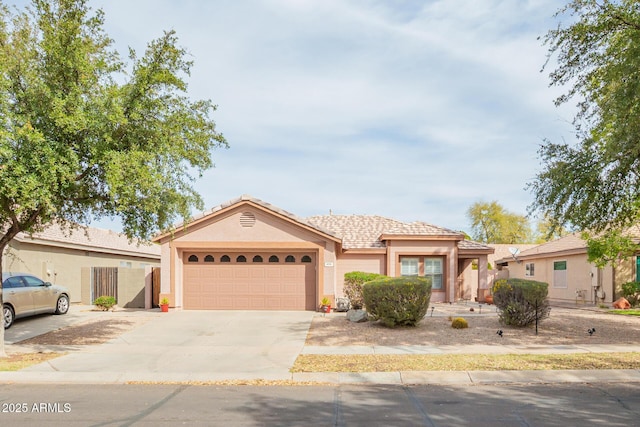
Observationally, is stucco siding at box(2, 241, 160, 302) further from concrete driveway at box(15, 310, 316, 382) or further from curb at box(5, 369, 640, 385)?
curb at box(5, 369, 640, 385)

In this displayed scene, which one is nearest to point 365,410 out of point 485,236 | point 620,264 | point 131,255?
point 620,264

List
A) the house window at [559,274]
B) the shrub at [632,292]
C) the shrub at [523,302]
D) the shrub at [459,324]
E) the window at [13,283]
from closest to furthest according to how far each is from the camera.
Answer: the shrub at [523,302] < the shrub at [459,324] < the window at [13,283] < the shrub at [632,292] < the house window at [559,274]

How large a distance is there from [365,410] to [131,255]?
1034 inches

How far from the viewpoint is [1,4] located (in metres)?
11.5

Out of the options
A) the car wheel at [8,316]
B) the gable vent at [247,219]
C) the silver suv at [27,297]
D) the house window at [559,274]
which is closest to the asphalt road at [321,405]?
the car wheel at [8,316]

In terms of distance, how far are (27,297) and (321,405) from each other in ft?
42.6

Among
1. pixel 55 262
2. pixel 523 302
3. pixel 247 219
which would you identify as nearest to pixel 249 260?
pixel 247 219

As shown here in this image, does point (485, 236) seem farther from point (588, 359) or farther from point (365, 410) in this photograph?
point (365, 410)

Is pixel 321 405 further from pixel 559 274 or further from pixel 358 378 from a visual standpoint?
pixel 559 274

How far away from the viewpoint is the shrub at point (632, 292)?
22547mm

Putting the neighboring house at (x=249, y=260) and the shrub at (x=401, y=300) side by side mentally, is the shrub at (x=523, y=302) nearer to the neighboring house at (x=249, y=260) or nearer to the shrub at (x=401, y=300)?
the shrub at (x=401, y=300)

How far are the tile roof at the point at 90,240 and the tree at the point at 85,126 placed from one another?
8.57 m

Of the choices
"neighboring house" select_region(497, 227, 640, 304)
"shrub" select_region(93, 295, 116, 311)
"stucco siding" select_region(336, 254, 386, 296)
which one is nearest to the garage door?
"shrub" select_region(93, 295, 116, 311)

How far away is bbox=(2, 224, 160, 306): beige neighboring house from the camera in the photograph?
2084cm
